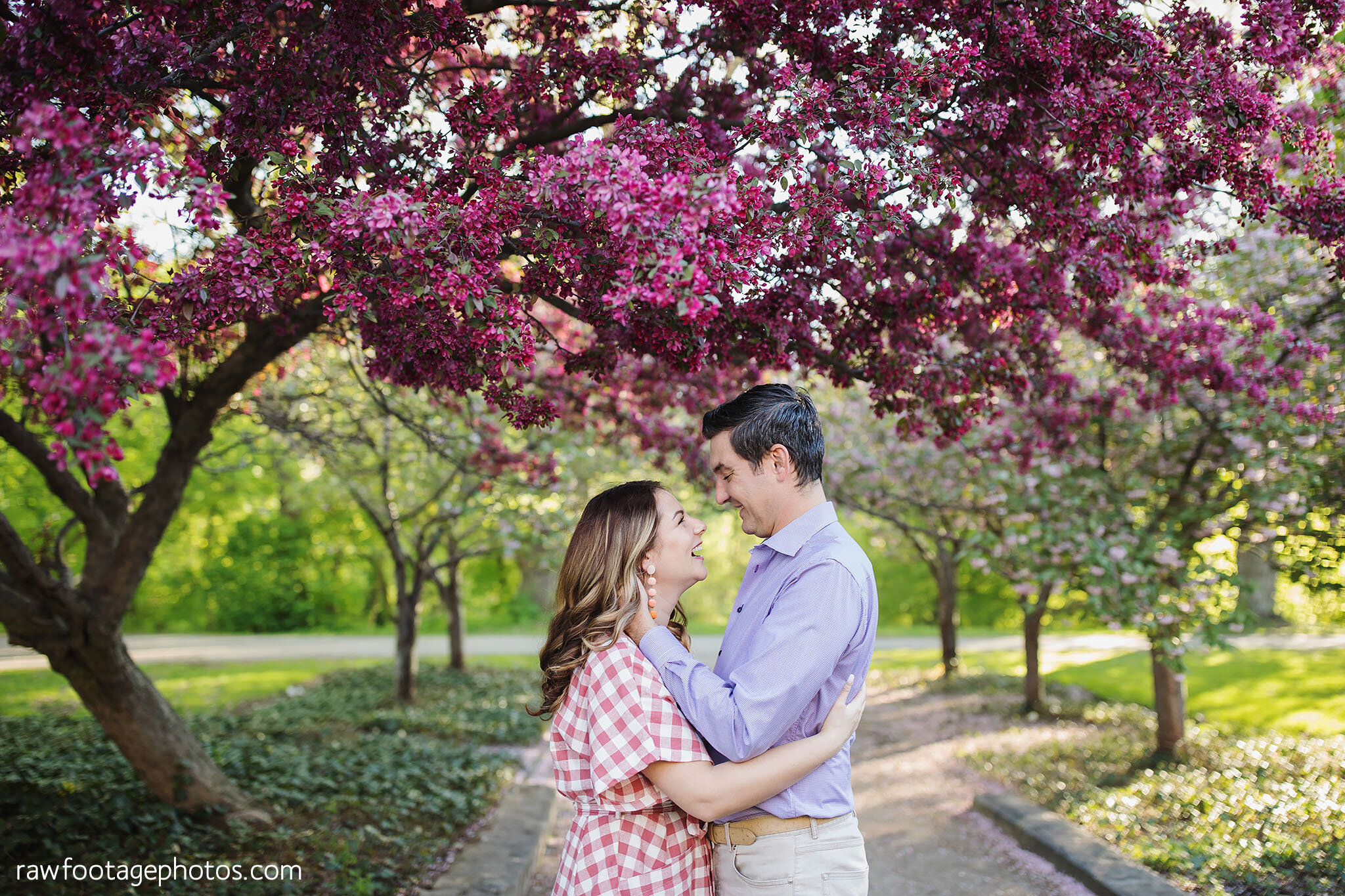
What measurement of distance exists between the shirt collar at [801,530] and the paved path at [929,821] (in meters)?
3.98

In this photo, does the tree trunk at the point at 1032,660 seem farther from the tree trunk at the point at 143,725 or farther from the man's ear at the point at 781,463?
the man's ear at the point at 781,463

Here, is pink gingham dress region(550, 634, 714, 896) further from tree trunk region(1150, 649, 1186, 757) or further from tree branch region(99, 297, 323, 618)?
tree trunk region(1150, 649, 1186, 757)

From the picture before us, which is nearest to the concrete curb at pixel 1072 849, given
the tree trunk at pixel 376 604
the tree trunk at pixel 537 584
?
the tree trunk at pixel 537 584

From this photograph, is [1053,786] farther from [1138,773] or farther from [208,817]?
[208,817]

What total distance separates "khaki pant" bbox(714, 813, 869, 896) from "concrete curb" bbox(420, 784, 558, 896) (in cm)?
300

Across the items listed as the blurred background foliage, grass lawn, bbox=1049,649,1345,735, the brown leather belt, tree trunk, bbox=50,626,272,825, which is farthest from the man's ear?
the blurred background foliage

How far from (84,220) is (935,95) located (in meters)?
2.49

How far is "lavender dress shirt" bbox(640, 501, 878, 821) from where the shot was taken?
6.91 ft

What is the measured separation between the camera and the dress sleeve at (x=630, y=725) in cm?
214

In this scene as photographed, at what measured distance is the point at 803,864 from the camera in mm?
2273

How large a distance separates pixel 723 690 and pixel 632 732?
0.81ft

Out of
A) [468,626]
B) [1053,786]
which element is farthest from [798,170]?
[468,626]

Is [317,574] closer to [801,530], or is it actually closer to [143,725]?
[143,725]

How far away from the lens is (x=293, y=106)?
2924 mm
